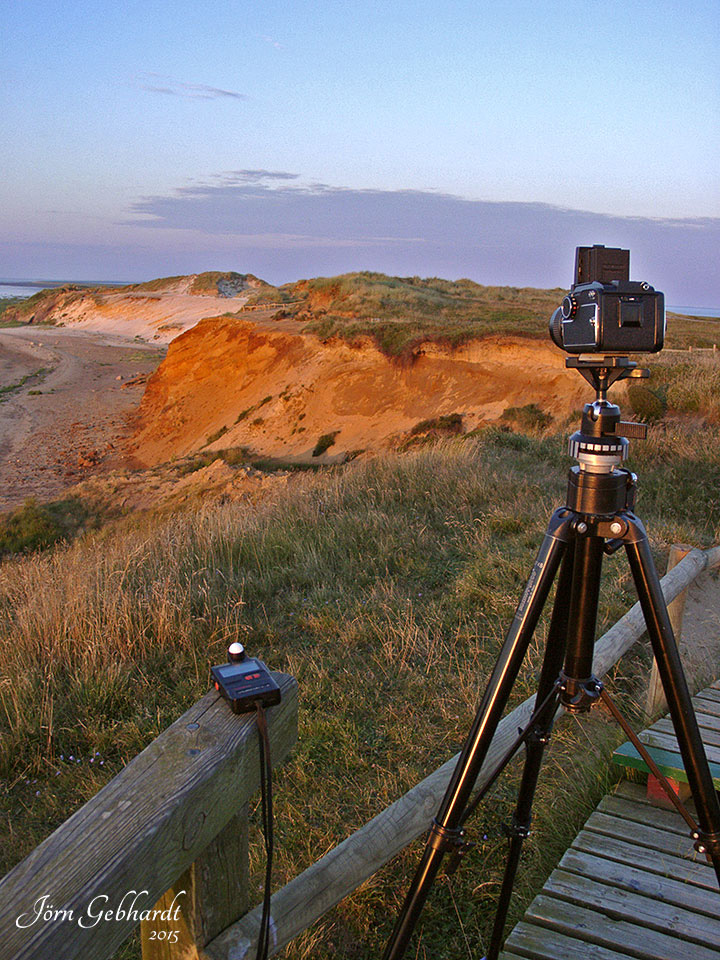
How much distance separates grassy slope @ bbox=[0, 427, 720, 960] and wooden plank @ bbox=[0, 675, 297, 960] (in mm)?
1285

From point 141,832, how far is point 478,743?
0.77 metres

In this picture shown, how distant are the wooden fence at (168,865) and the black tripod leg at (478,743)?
0.22 m

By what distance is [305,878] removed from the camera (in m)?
1.60

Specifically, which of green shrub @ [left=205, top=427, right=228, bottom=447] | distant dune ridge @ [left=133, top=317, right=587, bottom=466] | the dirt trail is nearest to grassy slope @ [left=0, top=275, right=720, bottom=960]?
distant dune ridge @ [left=133, top=317, right=587, bottom=466]

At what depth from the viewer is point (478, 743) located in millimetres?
1519

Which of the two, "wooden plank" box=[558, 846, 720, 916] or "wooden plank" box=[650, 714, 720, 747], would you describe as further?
"wooden plank" box=[650, 714, 720, 747]

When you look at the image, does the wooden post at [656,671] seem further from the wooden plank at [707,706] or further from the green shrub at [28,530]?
the green shrub at [28,530]

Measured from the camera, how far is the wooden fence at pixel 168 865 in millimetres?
899

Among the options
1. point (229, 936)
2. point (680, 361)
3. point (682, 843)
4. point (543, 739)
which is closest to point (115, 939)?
point (229, 936)

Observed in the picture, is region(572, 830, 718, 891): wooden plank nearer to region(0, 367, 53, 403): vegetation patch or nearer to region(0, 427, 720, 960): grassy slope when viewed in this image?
region(0, 427, 720, 960): grassy slope

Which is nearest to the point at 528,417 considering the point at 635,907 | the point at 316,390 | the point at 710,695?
the point at 316,390

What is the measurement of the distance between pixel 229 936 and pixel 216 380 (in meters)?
23.0

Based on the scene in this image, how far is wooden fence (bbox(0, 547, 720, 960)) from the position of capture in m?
0.90

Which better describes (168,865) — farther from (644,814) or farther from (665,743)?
(665,743)
